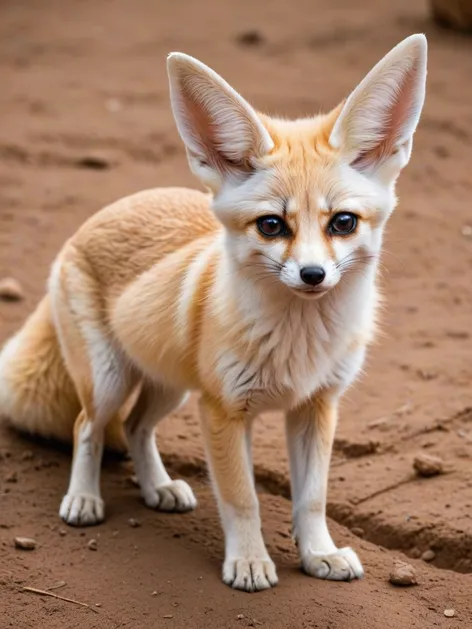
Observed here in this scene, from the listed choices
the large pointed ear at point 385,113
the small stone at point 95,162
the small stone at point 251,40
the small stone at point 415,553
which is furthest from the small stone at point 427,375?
the small stone at point 251,40

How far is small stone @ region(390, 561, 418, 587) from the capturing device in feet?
12.1

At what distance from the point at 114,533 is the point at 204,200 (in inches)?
52.7

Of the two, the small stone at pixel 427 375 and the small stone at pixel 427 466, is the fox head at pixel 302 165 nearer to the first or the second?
the small stone at pixel 427 466

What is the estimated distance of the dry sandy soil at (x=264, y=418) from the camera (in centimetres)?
361

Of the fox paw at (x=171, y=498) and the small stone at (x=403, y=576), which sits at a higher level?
the small stone at (x=403, y=576)

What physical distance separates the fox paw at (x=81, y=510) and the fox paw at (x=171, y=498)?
21 centimetres

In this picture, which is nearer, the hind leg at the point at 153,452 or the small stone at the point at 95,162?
the hind leg at the point at 153,452

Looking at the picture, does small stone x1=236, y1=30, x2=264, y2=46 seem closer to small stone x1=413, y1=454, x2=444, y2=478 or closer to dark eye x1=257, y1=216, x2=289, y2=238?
small stone x1=413, y1=454, x2=444, y2=478

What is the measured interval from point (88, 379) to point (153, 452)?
45 centimetres

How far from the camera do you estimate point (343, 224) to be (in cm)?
321

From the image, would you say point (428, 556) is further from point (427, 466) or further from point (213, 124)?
point (213, 124)

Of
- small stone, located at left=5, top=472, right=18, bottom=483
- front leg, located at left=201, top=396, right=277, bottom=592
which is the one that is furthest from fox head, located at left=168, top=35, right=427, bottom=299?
small stone, located at left=5, top=472, right=18, bottom=483

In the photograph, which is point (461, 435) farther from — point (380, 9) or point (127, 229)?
point (380, 9)

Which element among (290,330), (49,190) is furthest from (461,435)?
(49,190)
